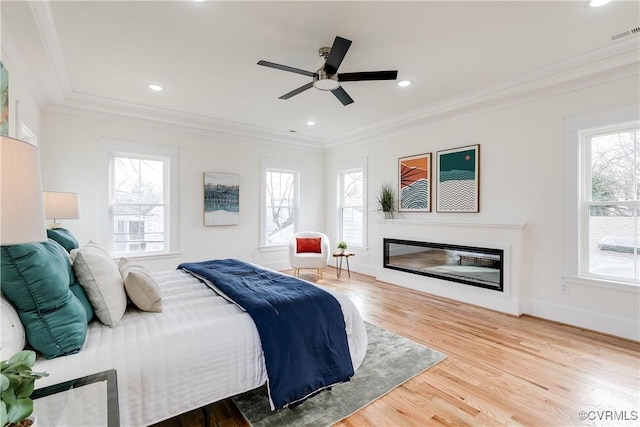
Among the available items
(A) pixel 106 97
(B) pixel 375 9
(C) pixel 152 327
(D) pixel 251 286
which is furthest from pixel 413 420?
(A) pixel 106 97

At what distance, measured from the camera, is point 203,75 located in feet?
11.2

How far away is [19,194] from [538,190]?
441cm

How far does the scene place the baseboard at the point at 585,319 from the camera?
2.96m

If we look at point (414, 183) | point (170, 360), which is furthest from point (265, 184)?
point (170, 360)

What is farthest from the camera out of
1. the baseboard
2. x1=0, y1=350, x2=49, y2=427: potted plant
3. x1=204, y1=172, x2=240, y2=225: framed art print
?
x1=204, y1=172, x2=240, y2=225: framed art print

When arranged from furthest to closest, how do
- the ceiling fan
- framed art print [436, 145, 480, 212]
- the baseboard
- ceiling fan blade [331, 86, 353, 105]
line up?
framed art print [436, 145, 480, 212] → ceiling fan blade [331, 86, 353, 105] → the baseboard → the ceiling fan

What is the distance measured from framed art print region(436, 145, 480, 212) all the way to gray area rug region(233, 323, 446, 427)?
7.52ft

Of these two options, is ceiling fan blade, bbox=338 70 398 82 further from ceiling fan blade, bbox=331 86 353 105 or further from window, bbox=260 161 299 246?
window, bbox=260 161 299 246

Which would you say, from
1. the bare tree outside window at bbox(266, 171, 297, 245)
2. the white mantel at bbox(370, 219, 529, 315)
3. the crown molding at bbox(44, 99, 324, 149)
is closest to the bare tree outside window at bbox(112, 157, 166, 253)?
the crown molding at bbox(44, 99, 324, 149)

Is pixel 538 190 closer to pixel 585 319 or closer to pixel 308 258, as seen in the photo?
pixel 585 319

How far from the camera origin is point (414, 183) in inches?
195

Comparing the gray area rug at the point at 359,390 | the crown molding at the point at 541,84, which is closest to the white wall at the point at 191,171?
the crown molding at the point at 541,84

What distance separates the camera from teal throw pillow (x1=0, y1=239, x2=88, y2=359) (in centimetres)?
127

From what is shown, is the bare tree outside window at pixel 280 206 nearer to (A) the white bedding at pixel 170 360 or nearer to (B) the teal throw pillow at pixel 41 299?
(A) the white bedding at pixel 170 360
